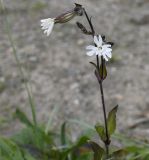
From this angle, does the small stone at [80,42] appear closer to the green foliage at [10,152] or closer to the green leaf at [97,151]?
the green foliage at [10,152]

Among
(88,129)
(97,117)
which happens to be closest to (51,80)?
(97,117)

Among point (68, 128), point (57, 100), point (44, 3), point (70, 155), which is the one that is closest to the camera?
point (70, 155)

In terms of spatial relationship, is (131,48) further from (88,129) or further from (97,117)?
(88,129)

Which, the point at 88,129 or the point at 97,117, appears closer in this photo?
the point at 88,129

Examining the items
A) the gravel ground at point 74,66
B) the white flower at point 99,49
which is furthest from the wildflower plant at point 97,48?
the gravel ground at point 74,66

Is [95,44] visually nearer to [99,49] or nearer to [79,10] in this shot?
[99,49]

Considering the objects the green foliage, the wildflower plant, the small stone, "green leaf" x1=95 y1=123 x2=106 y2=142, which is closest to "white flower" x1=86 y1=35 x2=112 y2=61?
the wildflower plant
